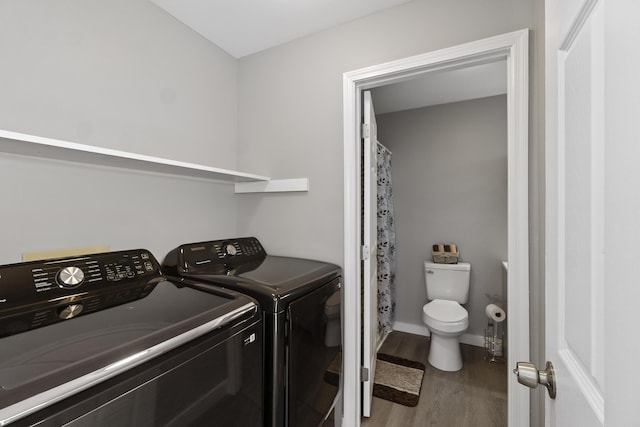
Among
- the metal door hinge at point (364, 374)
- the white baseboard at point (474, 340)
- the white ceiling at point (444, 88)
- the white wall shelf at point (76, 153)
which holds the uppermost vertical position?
the white ceiling at point (444, 88)

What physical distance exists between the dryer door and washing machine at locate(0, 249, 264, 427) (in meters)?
0.18

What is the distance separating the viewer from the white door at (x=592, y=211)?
12.2 inches

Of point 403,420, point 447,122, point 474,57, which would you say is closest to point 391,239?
point 447,122

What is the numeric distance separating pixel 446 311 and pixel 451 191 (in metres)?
1.23

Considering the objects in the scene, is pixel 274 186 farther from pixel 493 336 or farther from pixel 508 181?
pixel 493 336

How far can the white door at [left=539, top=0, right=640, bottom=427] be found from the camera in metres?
0.31

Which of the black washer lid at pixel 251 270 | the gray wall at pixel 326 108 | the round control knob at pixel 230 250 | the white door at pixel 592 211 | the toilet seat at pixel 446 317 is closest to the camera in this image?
the white door at pixel 592 211

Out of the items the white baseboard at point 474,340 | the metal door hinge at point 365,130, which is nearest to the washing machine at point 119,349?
the metal door hinge at point 365,130

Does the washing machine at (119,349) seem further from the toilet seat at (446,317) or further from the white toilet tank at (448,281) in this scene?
Answer: the white toilet tank at (448,281)

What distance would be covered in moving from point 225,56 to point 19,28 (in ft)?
3.65

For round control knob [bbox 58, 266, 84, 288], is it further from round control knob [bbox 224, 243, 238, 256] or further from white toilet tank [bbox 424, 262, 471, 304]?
white toilet tank [bbox 424, 262, 471, 304]

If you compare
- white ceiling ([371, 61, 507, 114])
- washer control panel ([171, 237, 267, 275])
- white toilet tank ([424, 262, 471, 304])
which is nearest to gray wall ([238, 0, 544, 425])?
washer control panel ([171, 237, 267, 275])

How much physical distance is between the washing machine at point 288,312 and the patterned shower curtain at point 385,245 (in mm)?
1247

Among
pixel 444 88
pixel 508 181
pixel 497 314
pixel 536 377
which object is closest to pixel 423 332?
pixel 497 314
